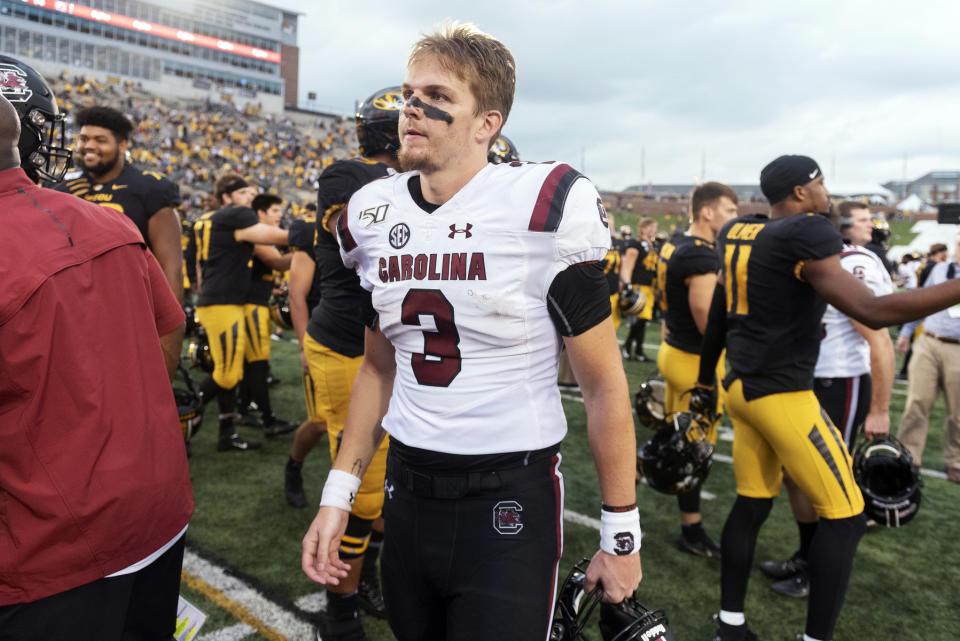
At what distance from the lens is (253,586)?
3.40 m

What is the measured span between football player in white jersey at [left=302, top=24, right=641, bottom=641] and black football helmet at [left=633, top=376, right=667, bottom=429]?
315cm

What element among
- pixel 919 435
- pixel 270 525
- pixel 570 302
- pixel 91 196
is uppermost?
pixel 91 196

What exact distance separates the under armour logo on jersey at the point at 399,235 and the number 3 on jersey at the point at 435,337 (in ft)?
0.42

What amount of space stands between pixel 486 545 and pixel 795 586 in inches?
113

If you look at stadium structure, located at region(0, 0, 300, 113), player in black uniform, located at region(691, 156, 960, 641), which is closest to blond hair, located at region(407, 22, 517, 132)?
player in black uniform, located at region(691, 156, 960, 641)

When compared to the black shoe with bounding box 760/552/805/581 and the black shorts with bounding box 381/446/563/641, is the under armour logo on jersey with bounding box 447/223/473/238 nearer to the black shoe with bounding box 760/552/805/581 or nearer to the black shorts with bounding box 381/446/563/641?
the black shorts with bounding box 381/446/563/641

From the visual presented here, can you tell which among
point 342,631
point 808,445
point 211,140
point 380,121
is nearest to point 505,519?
point 342,631

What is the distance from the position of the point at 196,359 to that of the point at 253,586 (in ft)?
8.91

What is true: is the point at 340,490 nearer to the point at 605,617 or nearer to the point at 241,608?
the point at 605,617

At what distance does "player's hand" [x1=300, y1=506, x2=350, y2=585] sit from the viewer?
1.67 m

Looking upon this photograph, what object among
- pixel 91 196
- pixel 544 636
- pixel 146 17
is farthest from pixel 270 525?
pixel 146 17

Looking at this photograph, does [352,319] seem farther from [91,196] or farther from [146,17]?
[146,17]

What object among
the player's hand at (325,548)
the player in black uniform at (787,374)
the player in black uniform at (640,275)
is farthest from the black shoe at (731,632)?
the player in black uniform at (640,275)

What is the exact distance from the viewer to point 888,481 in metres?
3.34
